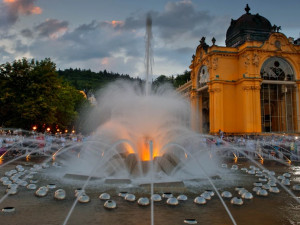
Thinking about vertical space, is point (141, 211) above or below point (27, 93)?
below

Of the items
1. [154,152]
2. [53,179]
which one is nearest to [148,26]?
[154,152]

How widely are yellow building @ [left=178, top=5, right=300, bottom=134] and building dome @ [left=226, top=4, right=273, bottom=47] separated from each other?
2.05 meters

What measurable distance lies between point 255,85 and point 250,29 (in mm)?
10699

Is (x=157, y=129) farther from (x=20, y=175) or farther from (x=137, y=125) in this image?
(x=20, y=175)

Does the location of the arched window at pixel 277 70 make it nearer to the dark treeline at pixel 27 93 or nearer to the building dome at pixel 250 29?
the building dome at pixel 250 29

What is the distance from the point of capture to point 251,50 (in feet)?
124

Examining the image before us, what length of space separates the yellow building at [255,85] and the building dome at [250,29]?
80.8 inches

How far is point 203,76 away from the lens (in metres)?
43.2

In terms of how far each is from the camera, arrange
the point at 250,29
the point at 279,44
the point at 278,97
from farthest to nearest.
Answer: the point at 250,29 < the point at 278,97 < the point at 279,44

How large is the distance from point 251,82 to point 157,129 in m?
27.3

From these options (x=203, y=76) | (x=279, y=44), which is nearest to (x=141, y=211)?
(x=203, y=76)

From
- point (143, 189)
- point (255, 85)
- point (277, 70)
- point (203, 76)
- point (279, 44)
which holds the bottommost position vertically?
point (143, 189)

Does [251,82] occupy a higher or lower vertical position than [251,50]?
lower

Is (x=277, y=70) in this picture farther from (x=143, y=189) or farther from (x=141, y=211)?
(x=141, y=211)
